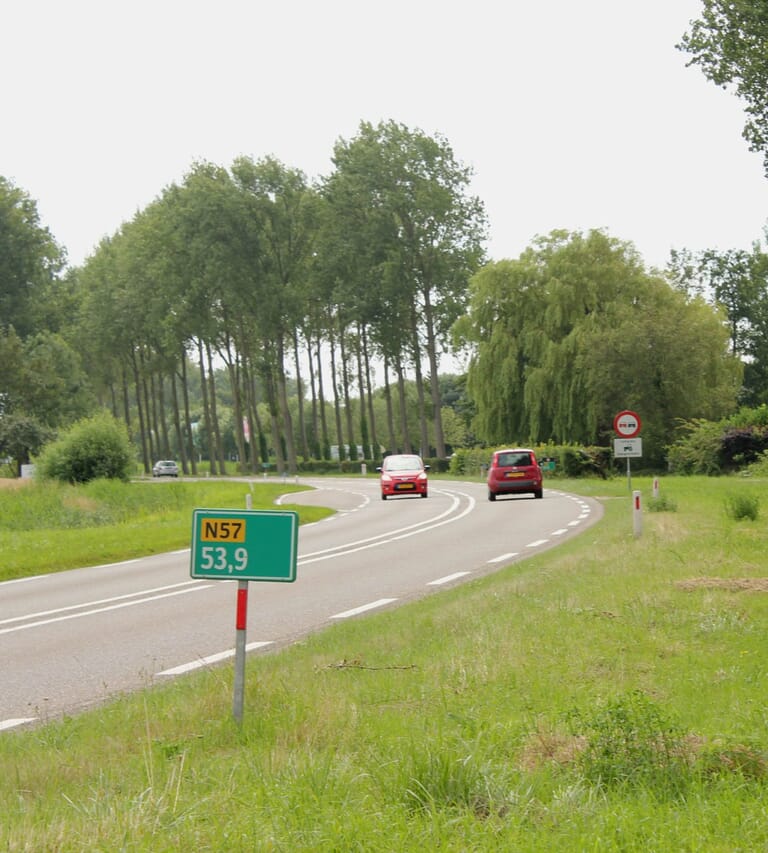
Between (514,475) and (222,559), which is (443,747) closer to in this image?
(222,559)

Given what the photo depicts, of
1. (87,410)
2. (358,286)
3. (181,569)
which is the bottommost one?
(181,569)

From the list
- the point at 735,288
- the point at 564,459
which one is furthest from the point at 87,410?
the point at 735,288

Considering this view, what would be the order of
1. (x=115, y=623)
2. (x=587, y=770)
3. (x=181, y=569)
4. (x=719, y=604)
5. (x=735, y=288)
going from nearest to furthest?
(x=587, y=770)
(x=719, y=604)
(x=115, y=623)
(x=181, y=569)
(x=735, y=288)

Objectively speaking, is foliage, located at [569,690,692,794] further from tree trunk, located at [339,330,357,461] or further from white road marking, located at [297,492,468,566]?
tree trunk, located at [339,330,357,461]

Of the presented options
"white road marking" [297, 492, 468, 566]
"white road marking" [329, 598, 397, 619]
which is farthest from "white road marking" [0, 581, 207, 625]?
"white road marking" [329, 598, 397, 619]

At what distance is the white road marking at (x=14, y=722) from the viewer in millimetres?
7223

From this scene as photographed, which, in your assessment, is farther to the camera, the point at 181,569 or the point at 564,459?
the point at 564,459

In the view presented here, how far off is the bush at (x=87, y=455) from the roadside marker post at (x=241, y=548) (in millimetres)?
42162

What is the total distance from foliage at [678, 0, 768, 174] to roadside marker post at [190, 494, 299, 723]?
2325 cm

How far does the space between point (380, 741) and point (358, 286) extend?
2616 inches

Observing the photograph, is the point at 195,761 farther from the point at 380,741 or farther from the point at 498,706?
the point at 498,706

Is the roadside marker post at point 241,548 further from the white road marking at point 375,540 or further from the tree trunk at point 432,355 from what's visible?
the tree trunk at point 432,355

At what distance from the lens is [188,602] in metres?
14.1

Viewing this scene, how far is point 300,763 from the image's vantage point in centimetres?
523
